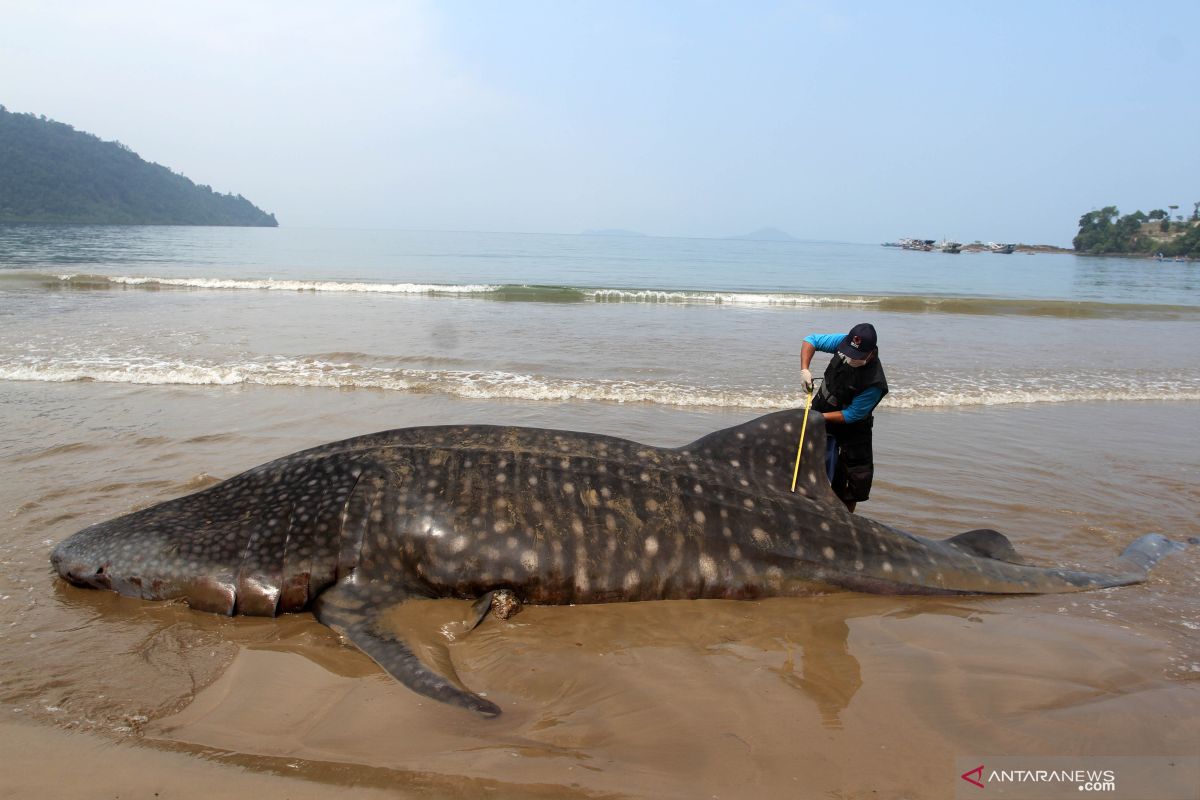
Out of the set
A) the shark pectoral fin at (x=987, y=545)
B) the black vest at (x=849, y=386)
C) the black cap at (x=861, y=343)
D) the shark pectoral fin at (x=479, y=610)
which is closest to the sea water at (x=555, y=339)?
the black vest at (x=849, y=386)

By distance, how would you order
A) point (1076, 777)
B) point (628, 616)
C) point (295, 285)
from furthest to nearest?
point (295, 285) < point (628, 616) < point (1076, 777)

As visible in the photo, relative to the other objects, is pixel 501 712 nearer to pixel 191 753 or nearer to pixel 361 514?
pixel 191 753

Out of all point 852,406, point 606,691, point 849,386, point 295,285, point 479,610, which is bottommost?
point 606,691

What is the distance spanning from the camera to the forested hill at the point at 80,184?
372 feet

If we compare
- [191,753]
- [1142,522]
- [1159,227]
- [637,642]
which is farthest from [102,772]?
[1159,227]

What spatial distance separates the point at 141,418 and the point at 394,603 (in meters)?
6.26

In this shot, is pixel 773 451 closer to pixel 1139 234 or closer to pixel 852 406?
pixel 852 406

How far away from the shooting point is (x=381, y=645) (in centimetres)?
384

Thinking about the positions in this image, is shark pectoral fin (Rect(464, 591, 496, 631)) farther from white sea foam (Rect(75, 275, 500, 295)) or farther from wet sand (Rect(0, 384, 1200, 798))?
white sea foam (Rect(75, 275, 500, 295))

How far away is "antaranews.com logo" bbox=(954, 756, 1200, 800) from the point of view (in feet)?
9.52

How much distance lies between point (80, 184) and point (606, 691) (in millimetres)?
160607

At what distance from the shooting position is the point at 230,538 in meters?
4.38

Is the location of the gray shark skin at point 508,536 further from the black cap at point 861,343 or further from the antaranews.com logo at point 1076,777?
the antaranews.com logo at point 1076,777

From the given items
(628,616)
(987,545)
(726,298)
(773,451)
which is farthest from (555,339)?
(726,298)
